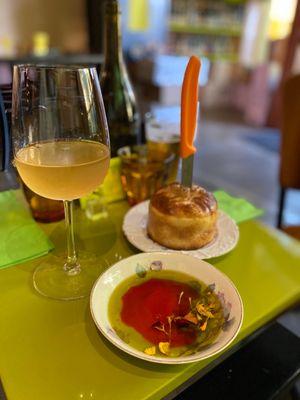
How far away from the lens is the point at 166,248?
592mm

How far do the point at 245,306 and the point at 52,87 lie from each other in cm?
41

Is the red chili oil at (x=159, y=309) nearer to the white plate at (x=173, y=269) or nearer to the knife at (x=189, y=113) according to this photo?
the white plate at (x=173, y=269)

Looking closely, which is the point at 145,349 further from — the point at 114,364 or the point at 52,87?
the point at 52,87

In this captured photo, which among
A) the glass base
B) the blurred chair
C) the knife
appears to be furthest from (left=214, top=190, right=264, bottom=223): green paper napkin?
the blurred chair

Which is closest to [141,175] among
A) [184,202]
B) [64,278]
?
[184,202]

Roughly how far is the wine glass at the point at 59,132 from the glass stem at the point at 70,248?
0.12ft

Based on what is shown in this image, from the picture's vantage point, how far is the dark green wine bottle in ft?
2.33

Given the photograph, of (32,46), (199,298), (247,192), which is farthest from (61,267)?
(32,46)

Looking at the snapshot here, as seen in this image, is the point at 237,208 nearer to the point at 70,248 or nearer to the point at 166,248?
the point at 166,248

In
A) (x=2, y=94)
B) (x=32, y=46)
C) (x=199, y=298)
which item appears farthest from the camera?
(x=32, y=46)

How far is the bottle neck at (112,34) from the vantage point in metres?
0.68

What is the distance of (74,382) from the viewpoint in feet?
1.27

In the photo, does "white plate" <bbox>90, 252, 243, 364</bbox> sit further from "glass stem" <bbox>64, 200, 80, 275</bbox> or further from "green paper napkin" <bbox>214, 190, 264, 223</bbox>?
"green paper napkin" <bbox>214, 190, 264, 223</bbox>

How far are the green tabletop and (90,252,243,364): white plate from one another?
0.09 ft
